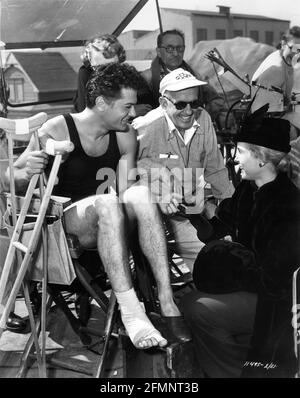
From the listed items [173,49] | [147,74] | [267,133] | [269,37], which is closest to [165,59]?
[173,49]

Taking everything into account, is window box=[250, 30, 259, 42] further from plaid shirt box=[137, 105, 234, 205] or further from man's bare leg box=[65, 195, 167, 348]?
man's bare leg box=[65, 195, 167, 348]

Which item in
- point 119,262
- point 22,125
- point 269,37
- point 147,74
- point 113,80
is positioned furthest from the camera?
point 147,74

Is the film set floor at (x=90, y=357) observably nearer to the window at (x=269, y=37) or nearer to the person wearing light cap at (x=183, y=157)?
the person wearing light cap at (x=183, y=157)

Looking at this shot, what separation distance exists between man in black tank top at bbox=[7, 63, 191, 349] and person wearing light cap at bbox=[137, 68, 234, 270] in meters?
0.17

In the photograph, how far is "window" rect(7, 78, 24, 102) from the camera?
278 centimetres

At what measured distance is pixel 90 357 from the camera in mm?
2525

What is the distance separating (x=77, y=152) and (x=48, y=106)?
2.82 feet

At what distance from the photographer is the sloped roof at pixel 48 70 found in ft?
9.02

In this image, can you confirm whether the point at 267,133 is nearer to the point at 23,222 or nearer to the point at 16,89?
the point at 23,222

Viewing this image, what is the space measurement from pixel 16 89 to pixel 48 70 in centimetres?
29

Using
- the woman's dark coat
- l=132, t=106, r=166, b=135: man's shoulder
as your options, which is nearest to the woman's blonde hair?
l=132, t=106, r=166, b=135: man's shoulder

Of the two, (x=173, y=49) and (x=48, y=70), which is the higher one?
(x=173, y=49)
